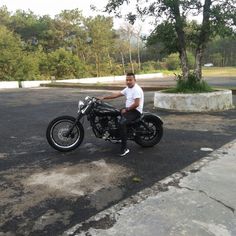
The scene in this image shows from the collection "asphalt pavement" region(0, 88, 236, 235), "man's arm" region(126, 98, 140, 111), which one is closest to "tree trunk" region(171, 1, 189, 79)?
"asphalt pavement" region(0, 88, 236, 235)

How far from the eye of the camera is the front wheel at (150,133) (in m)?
7.09

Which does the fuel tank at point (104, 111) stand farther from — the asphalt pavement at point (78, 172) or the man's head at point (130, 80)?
the asphalt pavement at point (78, 172)

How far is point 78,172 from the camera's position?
5.64 meters

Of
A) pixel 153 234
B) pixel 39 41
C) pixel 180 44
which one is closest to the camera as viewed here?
pixel 153 234

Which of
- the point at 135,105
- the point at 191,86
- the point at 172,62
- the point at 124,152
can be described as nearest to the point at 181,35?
the point at 191,86

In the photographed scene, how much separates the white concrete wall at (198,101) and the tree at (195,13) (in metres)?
1.29

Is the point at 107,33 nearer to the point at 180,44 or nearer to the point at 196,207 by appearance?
the point at 180,44

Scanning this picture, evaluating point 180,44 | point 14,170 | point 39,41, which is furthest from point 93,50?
point 14,170

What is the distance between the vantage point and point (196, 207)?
427 cm

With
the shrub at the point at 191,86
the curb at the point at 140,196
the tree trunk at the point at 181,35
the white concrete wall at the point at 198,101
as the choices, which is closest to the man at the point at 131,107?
the curb at the point at 140,196

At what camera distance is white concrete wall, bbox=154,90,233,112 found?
38.5ft

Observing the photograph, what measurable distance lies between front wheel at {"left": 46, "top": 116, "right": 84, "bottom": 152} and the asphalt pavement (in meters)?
0.17

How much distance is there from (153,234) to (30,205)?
5.22 feet

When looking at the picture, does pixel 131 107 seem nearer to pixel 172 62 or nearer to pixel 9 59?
pixel 9 59
